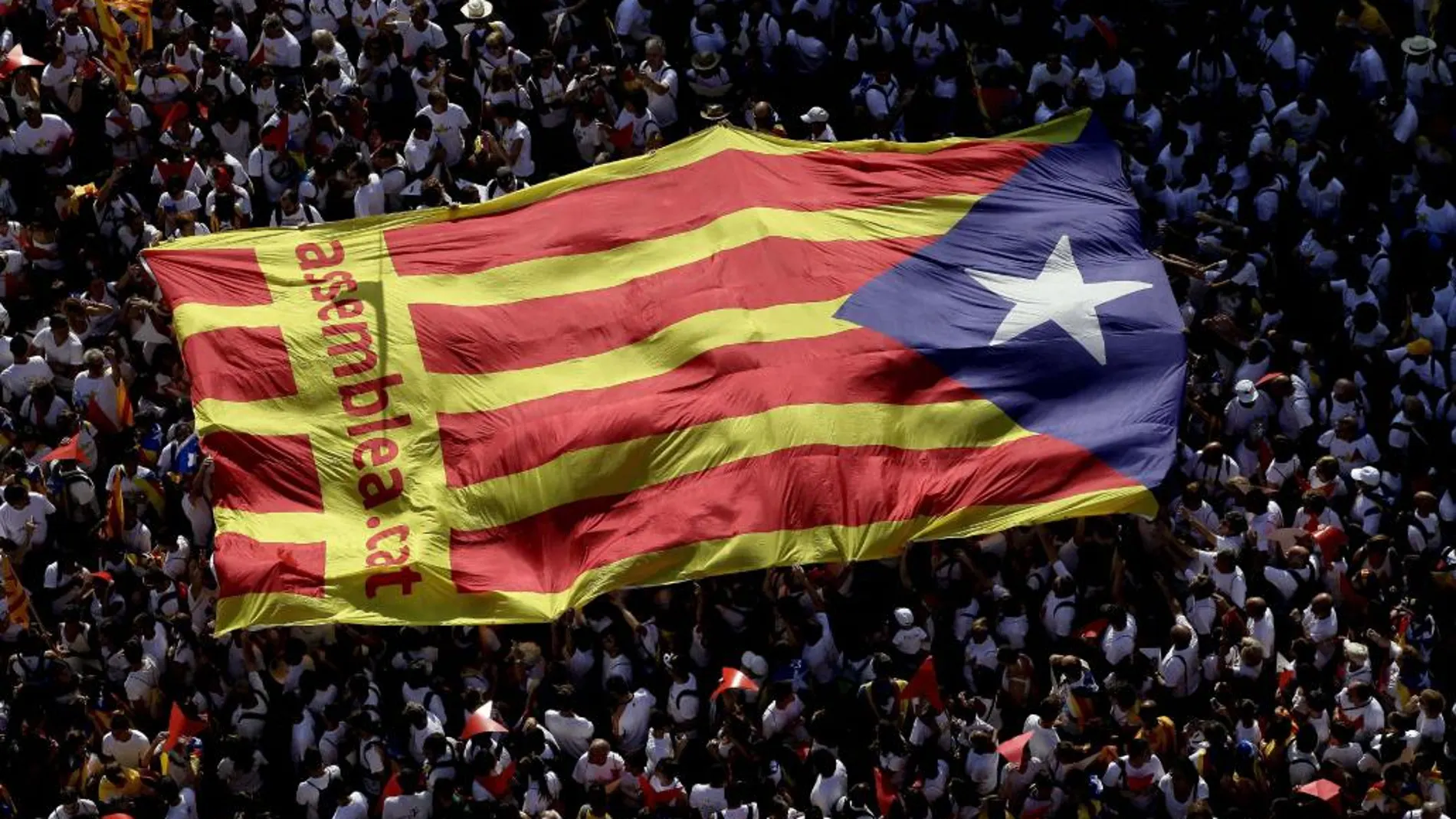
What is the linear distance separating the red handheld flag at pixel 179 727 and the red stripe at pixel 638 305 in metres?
3.89

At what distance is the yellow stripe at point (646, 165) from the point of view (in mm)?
30875

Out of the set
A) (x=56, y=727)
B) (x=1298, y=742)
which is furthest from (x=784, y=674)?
(x=56, y=727)

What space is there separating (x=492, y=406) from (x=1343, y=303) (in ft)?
29.0

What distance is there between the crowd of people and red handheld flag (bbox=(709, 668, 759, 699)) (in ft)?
0.21

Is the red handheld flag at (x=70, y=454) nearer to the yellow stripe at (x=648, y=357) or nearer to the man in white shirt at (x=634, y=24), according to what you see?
the yellow stripe at (x=648, y=357)

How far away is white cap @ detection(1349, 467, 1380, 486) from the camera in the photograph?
30578 millimetres

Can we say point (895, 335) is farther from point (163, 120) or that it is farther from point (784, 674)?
point (163, 120)

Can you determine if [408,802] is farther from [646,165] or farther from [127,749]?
[646,165]

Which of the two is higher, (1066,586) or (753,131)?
(753,131)

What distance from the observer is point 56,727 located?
29109 millimetres

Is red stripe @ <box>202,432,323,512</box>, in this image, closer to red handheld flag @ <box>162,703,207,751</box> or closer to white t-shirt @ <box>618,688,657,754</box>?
red handheld flag @ <box>162,703,207,751</box>

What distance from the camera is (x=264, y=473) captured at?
28906mm

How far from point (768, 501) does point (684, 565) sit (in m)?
0.96

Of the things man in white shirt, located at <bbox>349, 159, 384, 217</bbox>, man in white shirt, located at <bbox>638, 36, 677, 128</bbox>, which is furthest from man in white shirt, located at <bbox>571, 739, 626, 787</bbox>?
man in white shirt, located at <bbox>638, 36, 677, 128</bbox>
